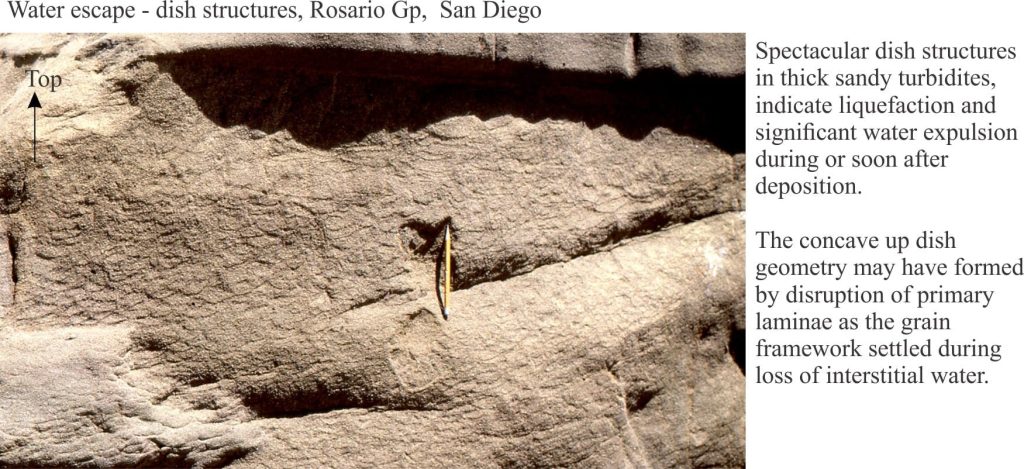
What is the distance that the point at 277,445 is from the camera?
2.06 m

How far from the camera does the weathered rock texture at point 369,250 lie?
193cm

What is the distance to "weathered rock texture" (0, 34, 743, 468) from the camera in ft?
6.34

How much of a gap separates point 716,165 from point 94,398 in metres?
1.41

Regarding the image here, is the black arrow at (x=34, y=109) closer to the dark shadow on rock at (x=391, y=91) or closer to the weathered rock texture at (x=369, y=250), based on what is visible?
the weathered rock texture at (x=369, y=250)

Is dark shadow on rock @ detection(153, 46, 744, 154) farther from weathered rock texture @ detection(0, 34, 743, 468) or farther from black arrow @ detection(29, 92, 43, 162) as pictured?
black arrow @ detection(29, 92, 43, 162)

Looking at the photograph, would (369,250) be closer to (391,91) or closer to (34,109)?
(391,91)

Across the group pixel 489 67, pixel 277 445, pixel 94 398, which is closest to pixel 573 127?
pixel 489 67

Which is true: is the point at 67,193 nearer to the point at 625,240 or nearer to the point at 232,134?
the point at 232,134

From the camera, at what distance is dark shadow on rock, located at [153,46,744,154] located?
198 cm

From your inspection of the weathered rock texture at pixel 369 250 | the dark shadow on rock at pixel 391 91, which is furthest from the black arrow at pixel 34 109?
the dark shadow on rock at pixel 391 91

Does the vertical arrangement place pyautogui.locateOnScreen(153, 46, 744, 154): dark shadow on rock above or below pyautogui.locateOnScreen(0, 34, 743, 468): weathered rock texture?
above

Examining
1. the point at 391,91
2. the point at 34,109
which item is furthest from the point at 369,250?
the point at 34,109

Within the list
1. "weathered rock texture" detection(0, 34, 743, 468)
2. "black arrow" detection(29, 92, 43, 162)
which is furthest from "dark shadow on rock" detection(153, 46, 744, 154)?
"black arrow" detection(29, 92, 43, 162)

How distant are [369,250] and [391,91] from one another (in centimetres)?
32
